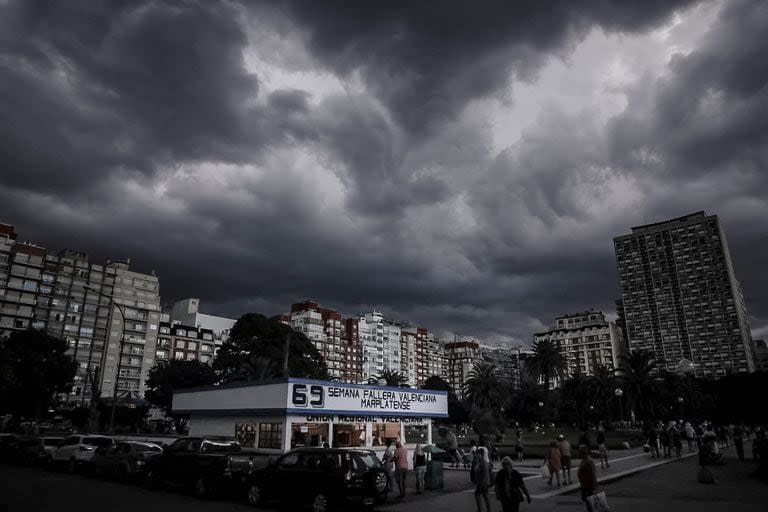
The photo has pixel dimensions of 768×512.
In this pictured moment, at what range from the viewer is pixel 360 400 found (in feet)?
105

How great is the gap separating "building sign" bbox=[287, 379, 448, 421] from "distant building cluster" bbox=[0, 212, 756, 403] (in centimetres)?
6058


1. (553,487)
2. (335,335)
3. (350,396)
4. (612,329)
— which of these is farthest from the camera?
(612,329)

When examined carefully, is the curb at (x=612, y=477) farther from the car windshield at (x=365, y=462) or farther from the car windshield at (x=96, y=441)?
the car windshield at (x=96, y=441)

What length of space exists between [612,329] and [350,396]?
174556mm

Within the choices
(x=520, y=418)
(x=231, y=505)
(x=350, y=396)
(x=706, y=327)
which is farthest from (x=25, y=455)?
(x=706, y=327)

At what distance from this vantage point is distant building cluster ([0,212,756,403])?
324 feet

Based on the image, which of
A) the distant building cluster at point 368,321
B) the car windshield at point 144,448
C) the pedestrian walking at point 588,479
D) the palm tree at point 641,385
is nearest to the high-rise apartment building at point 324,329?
the distant building cluster at point 368,321

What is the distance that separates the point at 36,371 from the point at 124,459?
159 ft

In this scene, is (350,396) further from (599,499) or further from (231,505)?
(599,499)

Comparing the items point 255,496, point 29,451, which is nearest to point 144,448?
point 255,496

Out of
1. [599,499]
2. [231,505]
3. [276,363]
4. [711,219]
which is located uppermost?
[711,219]

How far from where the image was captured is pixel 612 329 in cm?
18400

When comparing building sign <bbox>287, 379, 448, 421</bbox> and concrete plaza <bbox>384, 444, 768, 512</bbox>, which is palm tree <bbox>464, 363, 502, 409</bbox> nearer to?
building sign <bbox>287, 379, 448, 421</bbox>

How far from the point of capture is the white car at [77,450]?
77.8 feet
